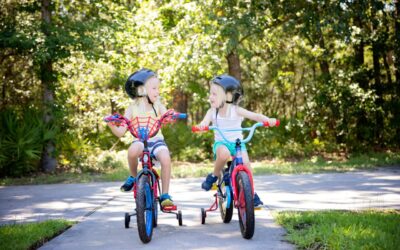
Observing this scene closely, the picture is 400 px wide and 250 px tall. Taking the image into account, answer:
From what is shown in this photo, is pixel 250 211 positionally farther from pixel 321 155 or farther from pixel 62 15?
pixel 321 155

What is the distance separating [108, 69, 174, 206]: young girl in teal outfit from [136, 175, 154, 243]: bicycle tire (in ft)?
0.87

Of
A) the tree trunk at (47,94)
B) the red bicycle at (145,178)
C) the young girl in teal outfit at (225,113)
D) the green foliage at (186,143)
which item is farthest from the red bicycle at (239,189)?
the green foliage at (186,143)

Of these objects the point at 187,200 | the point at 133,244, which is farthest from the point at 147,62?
the point at 133,244

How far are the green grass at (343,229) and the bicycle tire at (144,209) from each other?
1367mm

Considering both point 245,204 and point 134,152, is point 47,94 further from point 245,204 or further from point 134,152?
point 245,204

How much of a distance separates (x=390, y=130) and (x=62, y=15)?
10619mm

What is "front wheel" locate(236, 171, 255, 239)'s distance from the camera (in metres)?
4.39

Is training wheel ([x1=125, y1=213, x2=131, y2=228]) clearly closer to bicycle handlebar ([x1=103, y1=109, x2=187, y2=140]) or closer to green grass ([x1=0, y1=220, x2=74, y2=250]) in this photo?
green grass ([x1=0, y1=220, x2=74, y2=250])

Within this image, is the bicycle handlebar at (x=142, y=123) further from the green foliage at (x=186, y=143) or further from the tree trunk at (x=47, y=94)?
the green foliage at (x=186, y=143)

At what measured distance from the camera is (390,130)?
15031 mm

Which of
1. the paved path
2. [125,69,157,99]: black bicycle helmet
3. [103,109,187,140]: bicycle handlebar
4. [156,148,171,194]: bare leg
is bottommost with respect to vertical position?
the paved path

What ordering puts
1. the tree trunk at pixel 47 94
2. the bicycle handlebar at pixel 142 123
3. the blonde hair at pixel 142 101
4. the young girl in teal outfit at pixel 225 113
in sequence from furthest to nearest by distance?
the tree trunk at pixel 47 94 < the blonde hair at pixel 142 101 < the young girl in teal outfit at pixel 225 113 < the bicycle handlebar at pixel 142 123

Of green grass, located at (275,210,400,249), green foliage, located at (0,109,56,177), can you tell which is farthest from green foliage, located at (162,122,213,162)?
green grass, located at (275,210,400,249)

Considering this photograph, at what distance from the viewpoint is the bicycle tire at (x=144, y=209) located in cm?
438
